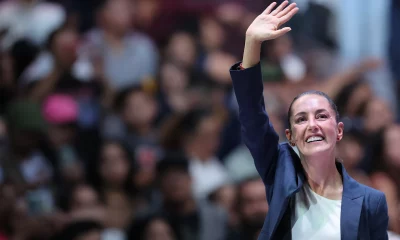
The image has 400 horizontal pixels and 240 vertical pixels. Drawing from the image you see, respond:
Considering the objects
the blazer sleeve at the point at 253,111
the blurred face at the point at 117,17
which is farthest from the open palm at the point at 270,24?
the blurred face at the point at 117,17

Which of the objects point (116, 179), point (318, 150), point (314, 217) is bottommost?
point (116, 179)

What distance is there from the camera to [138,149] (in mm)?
5590

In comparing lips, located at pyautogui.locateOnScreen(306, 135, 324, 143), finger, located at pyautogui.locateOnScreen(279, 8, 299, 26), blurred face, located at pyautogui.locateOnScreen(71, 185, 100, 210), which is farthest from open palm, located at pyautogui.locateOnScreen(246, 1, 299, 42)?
blurred face, located at pyautogui.locateOnScreen(71, 185, 100, 210)

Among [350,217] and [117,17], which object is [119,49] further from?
[350,217]

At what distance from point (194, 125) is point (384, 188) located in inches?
77.4

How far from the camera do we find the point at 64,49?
5.65 metres

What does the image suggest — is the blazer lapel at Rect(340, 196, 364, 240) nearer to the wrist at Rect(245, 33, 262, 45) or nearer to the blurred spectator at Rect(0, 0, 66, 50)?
the wrist at Rect(245, 33, 262, 45)

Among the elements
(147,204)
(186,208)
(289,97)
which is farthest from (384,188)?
(147,204)

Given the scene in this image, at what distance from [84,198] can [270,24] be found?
3.67 meters

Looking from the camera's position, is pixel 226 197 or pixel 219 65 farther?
pixel 219 65

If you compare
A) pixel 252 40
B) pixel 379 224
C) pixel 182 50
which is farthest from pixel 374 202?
pixel 182 50

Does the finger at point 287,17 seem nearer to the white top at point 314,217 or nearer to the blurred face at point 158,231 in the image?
the white top at point 314,217

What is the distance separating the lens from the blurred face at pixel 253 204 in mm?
5551

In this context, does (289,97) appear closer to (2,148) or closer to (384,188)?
(384,188)
